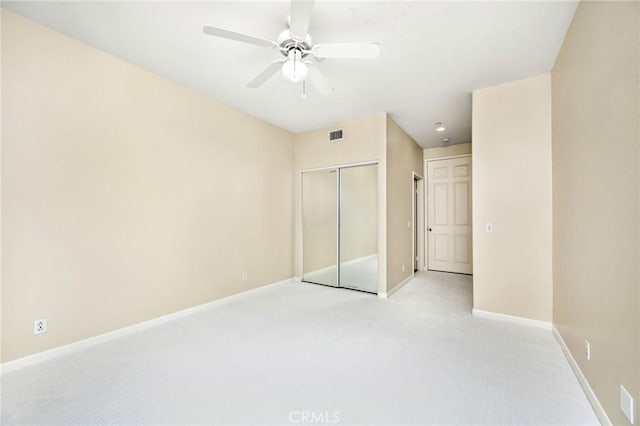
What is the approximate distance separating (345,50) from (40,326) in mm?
3273

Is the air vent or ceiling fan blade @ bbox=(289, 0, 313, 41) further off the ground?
the air vent

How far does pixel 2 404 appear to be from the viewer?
5.50ft

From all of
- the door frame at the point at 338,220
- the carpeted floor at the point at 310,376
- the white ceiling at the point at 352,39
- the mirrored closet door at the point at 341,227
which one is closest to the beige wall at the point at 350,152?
the door frame at the point at 338,220

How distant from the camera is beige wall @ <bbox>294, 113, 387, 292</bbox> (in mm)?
4012

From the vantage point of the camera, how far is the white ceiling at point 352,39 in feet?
6.52

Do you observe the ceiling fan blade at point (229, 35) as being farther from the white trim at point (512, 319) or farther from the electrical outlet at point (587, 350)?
the white trim at point (512, 319)

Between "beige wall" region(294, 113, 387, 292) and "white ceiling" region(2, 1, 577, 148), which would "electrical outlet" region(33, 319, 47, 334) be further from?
"beige wall" region(294, 113, 387, 292)

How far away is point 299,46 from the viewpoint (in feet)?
6.77

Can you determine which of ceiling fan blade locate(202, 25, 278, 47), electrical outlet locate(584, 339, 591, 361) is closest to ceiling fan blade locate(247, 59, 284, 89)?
ceiling fan blade locate(202, 25, 278, 47)

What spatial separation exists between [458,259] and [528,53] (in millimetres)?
4124

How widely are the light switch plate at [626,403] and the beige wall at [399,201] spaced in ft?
8.91

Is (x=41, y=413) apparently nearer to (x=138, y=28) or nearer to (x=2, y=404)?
(x=2, y=404)

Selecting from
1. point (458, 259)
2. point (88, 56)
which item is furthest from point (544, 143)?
point (88, 56)

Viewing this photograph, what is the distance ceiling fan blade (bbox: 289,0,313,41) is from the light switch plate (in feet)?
8.50
